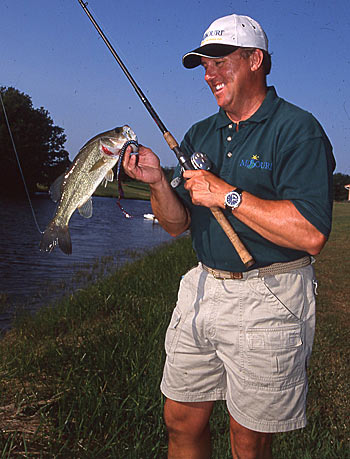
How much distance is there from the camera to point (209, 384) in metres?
2.99

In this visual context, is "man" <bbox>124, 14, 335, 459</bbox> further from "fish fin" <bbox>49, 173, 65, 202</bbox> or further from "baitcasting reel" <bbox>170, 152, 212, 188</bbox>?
"fish fin" <bbox>49, 173, 65, 202</bbox>

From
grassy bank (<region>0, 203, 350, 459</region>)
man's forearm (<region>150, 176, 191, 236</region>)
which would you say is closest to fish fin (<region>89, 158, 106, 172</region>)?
man's forearm (<region>150, 176, 191, 236</region>)

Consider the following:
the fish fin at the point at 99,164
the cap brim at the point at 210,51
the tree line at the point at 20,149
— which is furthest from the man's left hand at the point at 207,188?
the tree line at the point at 20,149

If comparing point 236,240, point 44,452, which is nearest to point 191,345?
point 236,240

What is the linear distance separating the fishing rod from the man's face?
1.29ft

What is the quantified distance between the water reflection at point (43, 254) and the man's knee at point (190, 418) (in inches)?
79.5

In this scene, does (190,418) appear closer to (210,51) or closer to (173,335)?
(173,335)

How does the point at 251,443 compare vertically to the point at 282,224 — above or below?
below

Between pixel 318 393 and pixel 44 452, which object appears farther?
pixel 318 393

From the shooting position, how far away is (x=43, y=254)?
667 inches

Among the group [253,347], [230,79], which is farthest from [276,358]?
[230,79]

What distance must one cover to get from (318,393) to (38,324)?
4.57m

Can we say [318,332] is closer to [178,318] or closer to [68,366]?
[68,366]

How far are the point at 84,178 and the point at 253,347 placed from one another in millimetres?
1497
